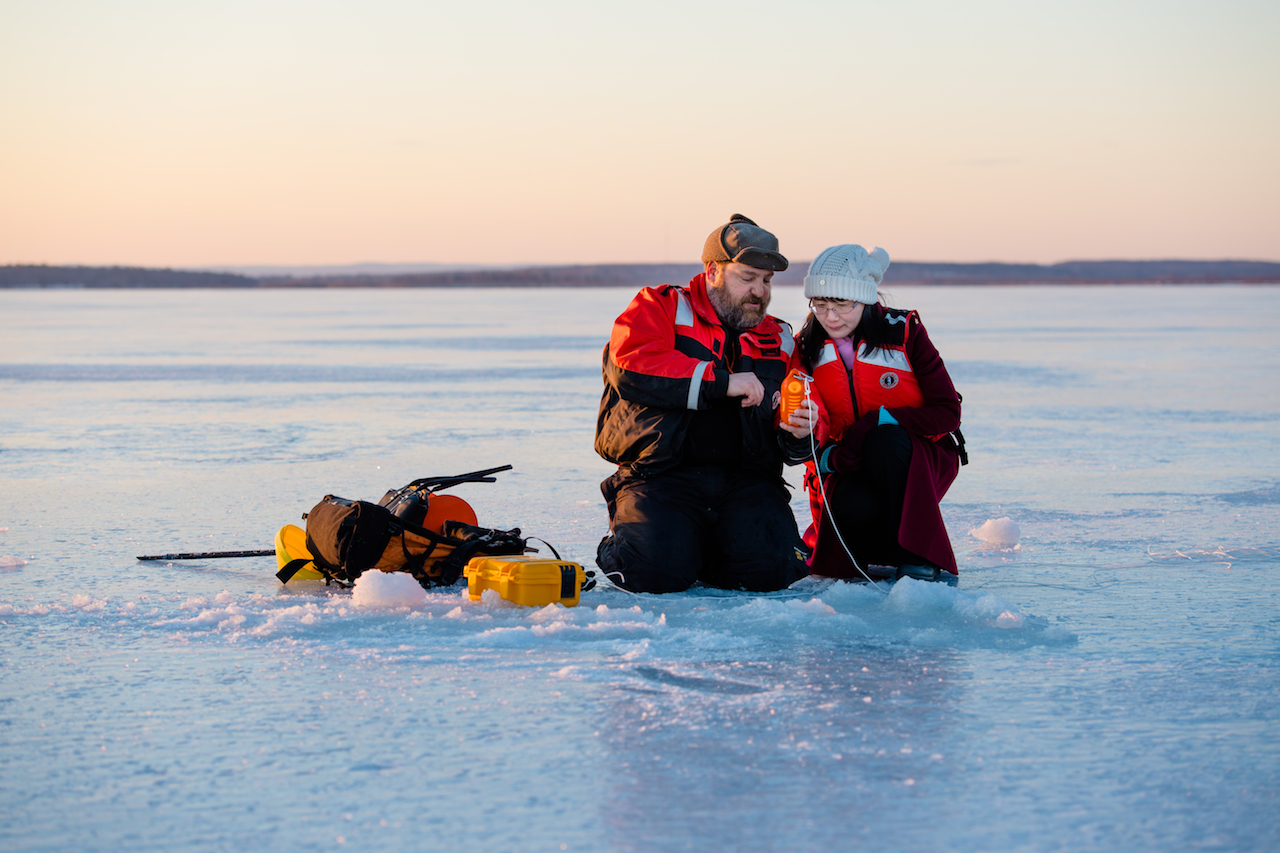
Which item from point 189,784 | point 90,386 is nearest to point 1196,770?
point 189,784

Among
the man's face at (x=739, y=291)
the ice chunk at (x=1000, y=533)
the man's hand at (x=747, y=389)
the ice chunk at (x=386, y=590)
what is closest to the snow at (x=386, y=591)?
the ice chunk at (x=386, y=590)

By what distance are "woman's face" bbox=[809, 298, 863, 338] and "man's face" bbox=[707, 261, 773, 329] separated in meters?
0.20

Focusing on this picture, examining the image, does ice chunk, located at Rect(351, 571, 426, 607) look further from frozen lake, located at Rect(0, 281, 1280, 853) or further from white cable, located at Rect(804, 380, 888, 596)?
white cable, located at Rect(804, 380, 888, 596)

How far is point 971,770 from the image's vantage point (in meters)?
2.29

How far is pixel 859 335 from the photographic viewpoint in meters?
4.16

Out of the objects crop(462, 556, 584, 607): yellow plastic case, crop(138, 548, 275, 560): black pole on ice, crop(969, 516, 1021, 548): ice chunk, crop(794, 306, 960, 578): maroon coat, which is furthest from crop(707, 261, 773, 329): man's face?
crop(138, 548, 275, 560): black pole on ice

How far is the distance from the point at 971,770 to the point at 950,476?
6.47ft

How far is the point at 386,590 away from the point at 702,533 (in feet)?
3.71

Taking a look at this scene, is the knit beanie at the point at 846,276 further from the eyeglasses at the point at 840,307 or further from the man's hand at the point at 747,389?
the man's hand at the point at 747,389

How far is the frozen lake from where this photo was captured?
6.84ft

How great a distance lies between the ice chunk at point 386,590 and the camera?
355 cm

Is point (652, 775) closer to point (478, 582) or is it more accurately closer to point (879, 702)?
point (879, 702)

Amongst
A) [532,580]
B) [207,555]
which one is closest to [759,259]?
[532,580]

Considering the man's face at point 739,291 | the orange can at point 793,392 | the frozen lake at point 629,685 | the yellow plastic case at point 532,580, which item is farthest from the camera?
the man's face at point 739,291
